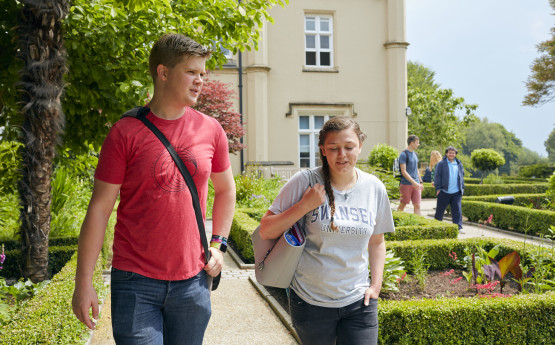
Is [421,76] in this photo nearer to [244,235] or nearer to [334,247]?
[244,235]

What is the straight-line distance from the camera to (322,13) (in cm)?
2030

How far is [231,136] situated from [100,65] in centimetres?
1174

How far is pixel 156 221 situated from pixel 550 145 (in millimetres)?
124162

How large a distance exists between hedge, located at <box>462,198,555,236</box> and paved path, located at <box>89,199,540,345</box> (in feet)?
20.2

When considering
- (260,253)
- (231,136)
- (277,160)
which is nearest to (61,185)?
(260,253)

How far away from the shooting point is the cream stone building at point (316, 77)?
19.2 m

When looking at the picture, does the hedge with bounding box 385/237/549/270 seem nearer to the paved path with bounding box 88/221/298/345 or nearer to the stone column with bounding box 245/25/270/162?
the paved path with bounding box 88/221/298/345

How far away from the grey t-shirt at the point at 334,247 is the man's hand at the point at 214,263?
0.42m

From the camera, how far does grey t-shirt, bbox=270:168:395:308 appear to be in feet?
7.90

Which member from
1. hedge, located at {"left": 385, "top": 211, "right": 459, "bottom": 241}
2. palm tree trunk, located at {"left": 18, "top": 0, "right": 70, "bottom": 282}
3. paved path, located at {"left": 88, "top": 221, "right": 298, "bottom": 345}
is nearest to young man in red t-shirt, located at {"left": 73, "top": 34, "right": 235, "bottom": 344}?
paved path, located at {"left": 88, "top": 221, "right": 298, "bottom": 345}

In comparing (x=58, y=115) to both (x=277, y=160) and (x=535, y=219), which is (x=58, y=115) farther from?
Answer: (x=277, y=160)

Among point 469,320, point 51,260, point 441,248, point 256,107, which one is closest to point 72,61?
point 51,260

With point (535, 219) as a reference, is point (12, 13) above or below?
above

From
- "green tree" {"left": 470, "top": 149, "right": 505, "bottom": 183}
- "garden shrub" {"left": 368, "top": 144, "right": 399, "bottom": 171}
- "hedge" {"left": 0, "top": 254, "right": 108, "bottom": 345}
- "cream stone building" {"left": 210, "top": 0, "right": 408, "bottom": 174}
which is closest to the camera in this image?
"hedge" {"left": 0, "top": 254, "right": 108, "bottom": 345}
